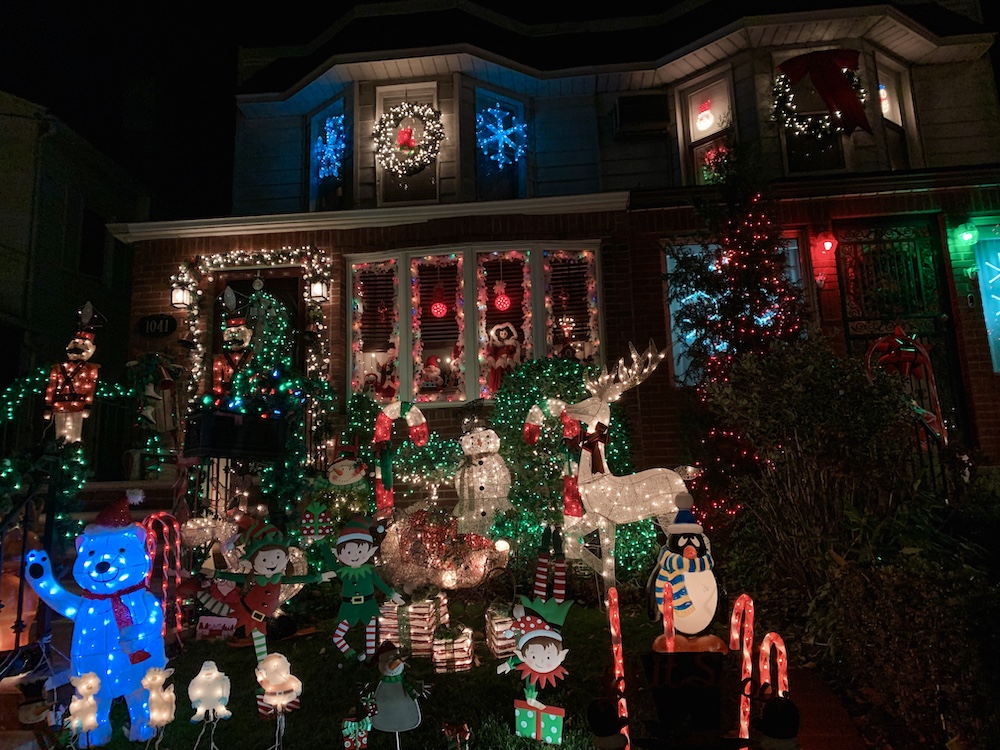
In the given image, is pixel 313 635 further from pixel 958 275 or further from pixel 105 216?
pixel 105 216

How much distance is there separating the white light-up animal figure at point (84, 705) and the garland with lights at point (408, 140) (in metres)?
9.86

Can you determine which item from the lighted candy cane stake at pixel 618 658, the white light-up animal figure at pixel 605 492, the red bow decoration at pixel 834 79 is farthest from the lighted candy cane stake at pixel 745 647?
the red bow decoration at pixel 834 79

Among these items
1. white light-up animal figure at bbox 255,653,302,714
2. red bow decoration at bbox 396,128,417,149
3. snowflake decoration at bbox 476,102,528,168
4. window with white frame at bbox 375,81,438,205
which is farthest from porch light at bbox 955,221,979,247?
white light-up animal figure at bbox 255,653,302,714

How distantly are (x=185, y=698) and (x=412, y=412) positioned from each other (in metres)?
3.85

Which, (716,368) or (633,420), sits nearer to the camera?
(716,368)

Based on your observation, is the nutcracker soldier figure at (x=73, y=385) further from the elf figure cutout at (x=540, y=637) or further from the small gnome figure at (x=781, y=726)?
the small gnome figure at (x=781, y=726)

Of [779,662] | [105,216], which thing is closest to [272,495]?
[779,662]

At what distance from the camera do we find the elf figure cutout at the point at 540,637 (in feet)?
16.1

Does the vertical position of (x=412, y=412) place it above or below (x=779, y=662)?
above

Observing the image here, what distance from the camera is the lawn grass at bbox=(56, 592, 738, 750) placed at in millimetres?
5207

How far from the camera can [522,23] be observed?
14773 millimetres

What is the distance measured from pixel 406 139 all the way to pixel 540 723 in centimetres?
1057

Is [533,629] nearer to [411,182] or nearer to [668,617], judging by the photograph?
[668,617]

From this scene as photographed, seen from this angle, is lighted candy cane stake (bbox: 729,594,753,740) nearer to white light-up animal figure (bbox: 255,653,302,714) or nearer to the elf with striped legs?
white light-up animal figure (bbox: 255,653,302,714)
